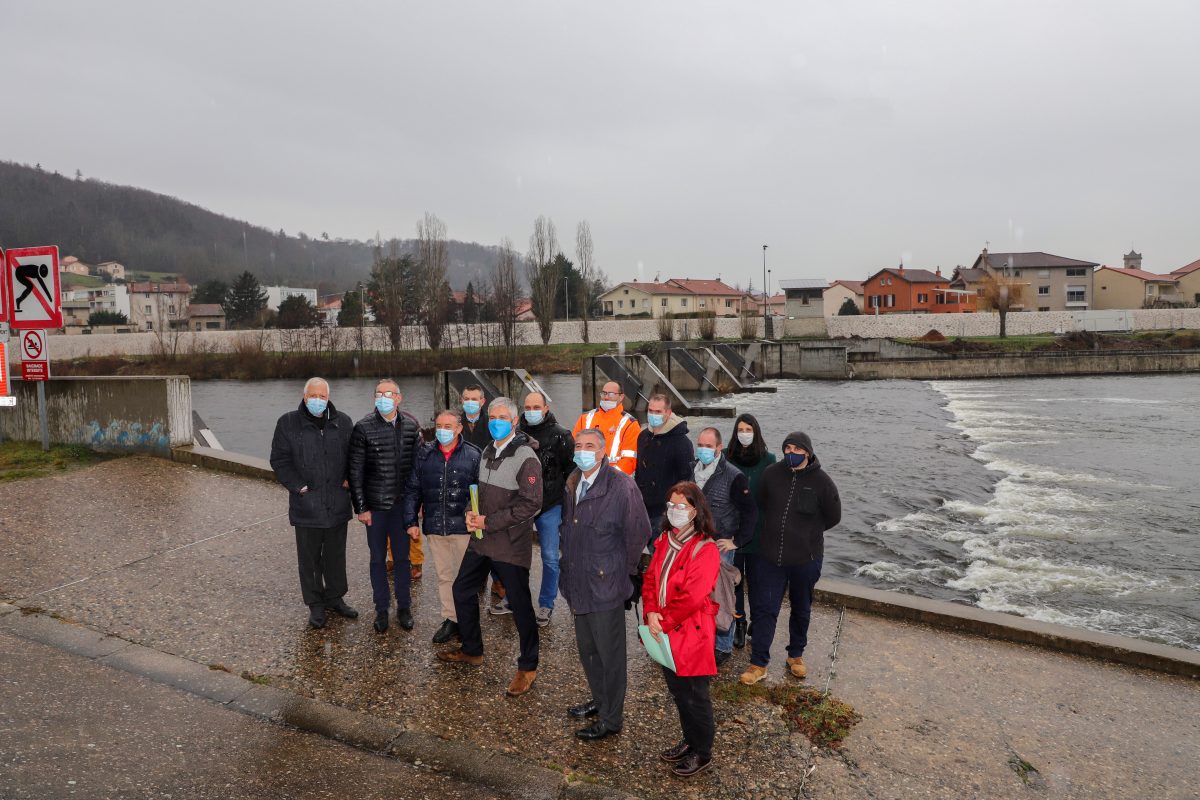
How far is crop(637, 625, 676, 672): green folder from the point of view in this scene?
4.21 metres

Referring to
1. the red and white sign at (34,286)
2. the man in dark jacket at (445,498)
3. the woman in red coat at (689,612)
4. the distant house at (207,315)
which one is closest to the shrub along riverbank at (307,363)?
the red and white sign at (34,286)

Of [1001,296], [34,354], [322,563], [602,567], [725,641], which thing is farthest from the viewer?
[1001,296]

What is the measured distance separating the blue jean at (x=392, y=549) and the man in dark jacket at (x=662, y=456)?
197cm

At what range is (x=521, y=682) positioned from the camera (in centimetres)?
519

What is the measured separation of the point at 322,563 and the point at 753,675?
3.53 metres

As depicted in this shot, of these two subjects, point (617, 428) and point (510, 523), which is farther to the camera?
point (617, 428)

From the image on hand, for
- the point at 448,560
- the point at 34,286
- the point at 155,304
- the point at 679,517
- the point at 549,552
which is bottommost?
Result: the point at 549,552

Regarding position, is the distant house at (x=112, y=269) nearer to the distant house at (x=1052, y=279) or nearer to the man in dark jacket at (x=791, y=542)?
the distant house at (x=1052, y=279)

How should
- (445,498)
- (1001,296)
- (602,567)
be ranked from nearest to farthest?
(602,567) → (445,498) → (1001,296)

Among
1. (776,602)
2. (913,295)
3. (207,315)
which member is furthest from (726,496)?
(207,315)

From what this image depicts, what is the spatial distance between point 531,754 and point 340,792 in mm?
1028

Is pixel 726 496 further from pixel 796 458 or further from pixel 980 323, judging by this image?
pixel 980 323

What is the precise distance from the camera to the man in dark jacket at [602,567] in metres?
4.64

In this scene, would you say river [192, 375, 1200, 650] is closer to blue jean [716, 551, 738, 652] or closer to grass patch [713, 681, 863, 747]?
blue jean [716, 551, 738, 652]
